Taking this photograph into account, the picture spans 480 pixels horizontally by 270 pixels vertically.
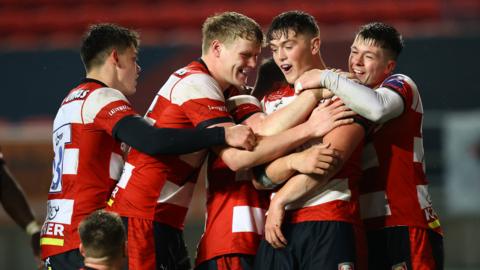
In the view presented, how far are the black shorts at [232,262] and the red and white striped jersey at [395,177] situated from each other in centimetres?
75

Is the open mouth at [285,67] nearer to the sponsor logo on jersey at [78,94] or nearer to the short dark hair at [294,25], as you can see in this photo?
the short dark hair at [294,25]

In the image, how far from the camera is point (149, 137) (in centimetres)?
472

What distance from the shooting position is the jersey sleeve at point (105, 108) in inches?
194

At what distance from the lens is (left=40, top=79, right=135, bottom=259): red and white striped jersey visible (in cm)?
510

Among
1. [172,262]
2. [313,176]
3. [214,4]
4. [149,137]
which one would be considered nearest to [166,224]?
[172,262]

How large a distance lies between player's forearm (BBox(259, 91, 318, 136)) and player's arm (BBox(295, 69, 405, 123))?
7cm

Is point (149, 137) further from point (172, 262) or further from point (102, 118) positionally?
point (172, 262)

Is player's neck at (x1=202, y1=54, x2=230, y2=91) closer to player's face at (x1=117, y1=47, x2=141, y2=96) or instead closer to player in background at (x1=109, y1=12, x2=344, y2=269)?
player in background at (x1=109, y1=12, x2=344, y2=269)

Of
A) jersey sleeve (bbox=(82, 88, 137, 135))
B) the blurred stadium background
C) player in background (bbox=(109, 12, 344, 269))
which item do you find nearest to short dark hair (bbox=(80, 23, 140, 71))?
jersey sleeve (bbox=(82, 88, 137, 135))

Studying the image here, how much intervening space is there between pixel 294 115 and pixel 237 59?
48cm

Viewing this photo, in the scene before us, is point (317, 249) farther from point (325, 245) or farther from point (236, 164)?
point (236, 164)

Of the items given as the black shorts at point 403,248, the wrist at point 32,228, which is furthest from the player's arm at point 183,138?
the wrist at point 32,228

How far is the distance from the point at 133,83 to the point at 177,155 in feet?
2.76

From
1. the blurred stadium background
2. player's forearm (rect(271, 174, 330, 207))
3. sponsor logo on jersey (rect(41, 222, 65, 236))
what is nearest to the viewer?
player's forearm (rect(271, 174, 330, 207))
